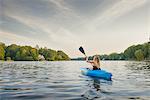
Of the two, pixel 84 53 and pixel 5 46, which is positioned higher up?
pixel 5 46

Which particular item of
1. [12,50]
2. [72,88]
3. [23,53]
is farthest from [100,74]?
[12,50]

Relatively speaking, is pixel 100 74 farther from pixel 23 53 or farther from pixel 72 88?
pixel 23 53

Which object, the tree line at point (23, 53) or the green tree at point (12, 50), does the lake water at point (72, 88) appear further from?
the green tree at point (12, 50)

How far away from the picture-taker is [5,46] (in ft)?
463

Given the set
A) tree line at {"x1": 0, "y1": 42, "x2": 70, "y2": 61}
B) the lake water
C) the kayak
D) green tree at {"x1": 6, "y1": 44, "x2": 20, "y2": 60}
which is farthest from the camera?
green tree at {"x1": 6, "y1": 44, "x2": 20, "y2": 60}

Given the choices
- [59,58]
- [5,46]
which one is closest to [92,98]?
[5,46]

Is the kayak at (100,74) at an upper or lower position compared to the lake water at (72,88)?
upper

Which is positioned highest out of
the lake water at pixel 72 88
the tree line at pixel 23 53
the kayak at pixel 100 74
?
the tree line at pixel 23 53

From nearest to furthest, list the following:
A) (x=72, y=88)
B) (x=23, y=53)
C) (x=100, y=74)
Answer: (x=72, y=88), (x=100, y=74), (x=23, y=53)

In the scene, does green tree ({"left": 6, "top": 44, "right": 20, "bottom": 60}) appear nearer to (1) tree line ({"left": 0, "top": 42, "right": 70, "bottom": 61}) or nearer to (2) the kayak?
(1) tree line ({"left": 0, "top": 42, "right": 70, "bottom": 61})

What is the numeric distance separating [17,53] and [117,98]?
425ft

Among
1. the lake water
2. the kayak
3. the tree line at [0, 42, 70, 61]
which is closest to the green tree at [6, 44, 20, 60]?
the tree line at [0, 42, 70, 61]

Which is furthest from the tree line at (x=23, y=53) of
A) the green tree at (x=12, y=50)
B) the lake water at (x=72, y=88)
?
the lake water at (x=72, y=88)

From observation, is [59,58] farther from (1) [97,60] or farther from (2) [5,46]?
(1) [97,60]
